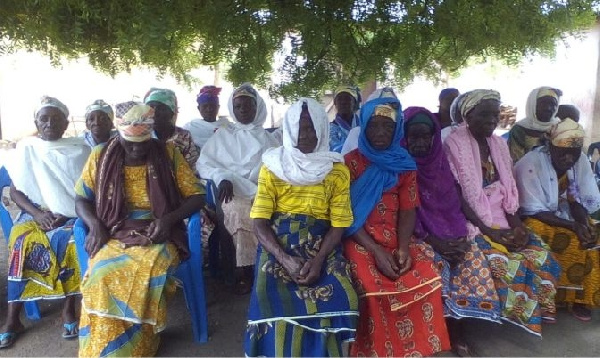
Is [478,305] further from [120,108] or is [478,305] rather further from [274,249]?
[120,108]

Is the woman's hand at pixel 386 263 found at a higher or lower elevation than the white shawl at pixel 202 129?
lower

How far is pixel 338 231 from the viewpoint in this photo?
2.90 metres

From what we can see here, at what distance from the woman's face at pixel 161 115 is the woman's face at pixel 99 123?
1.30ft

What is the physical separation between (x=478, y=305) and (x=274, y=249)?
1427 millimetres

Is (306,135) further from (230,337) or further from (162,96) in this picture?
(162,96)

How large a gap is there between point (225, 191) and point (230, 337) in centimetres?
118

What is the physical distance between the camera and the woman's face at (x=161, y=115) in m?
4.19

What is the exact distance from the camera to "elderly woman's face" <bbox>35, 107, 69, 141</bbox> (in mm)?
3605

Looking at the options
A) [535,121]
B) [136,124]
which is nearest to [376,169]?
[136,124]

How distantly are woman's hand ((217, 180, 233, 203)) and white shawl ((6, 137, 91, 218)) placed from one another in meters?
1.15

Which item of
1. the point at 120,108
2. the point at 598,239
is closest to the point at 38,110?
the point at 120,108

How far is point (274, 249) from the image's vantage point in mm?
2799

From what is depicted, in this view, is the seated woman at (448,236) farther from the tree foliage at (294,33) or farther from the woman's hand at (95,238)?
the woman's hand at (95,238)

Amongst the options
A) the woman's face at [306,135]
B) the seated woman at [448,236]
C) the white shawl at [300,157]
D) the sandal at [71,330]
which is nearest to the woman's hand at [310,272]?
the white shawl at [300,157]
